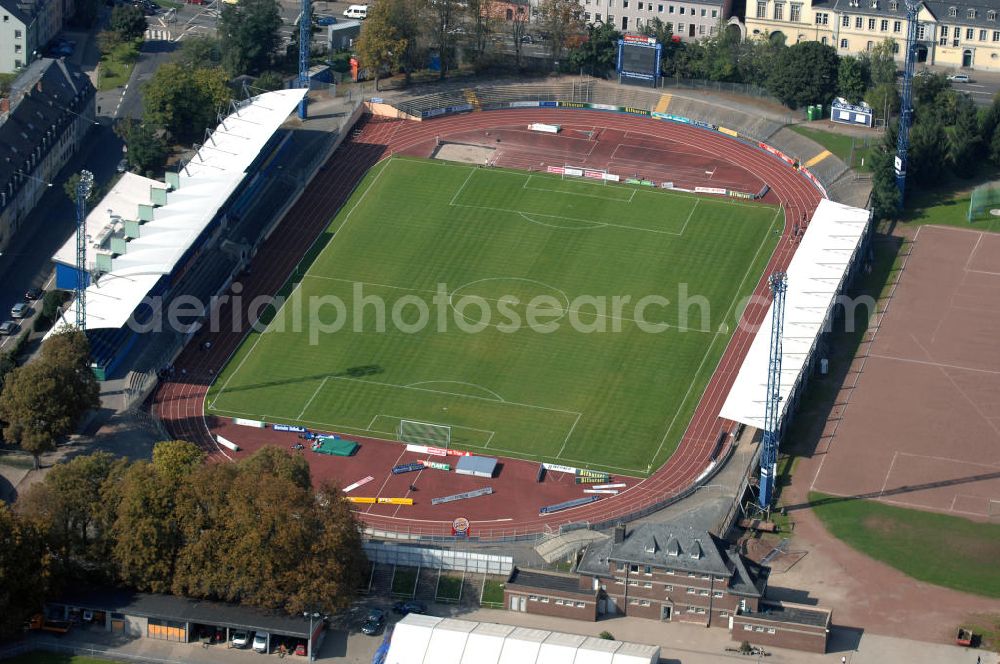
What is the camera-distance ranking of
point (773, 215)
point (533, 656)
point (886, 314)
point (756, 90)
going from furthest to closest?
point (756, 90)
point (773, 215)
point (886, 314)
point (533, 656)

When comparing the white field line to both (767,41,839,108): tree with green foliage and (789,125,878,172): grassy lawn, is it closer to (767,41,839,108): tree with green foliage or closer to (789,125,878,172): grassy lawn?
(789,125,878,172): grassy lawn

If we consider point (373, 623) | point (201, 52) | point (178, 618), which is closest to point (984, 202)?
point (201, 52)

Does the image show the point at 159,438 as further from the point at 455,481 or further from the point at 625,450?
the point at 625,450

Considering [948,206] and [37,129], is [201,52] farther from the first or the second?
[948,206]

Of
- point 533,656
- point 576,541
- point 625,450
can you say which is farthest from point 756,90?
point 533,656

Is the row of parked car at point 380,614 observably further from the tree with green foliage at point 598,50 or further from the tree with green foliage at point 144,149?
the tree with green foliage at point 598,50

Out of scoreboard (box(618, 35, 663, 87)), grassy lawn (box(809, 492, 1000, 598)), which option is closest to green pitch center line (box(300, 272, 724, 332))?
grassy lawn (box(809, 492, 1000, 598))
